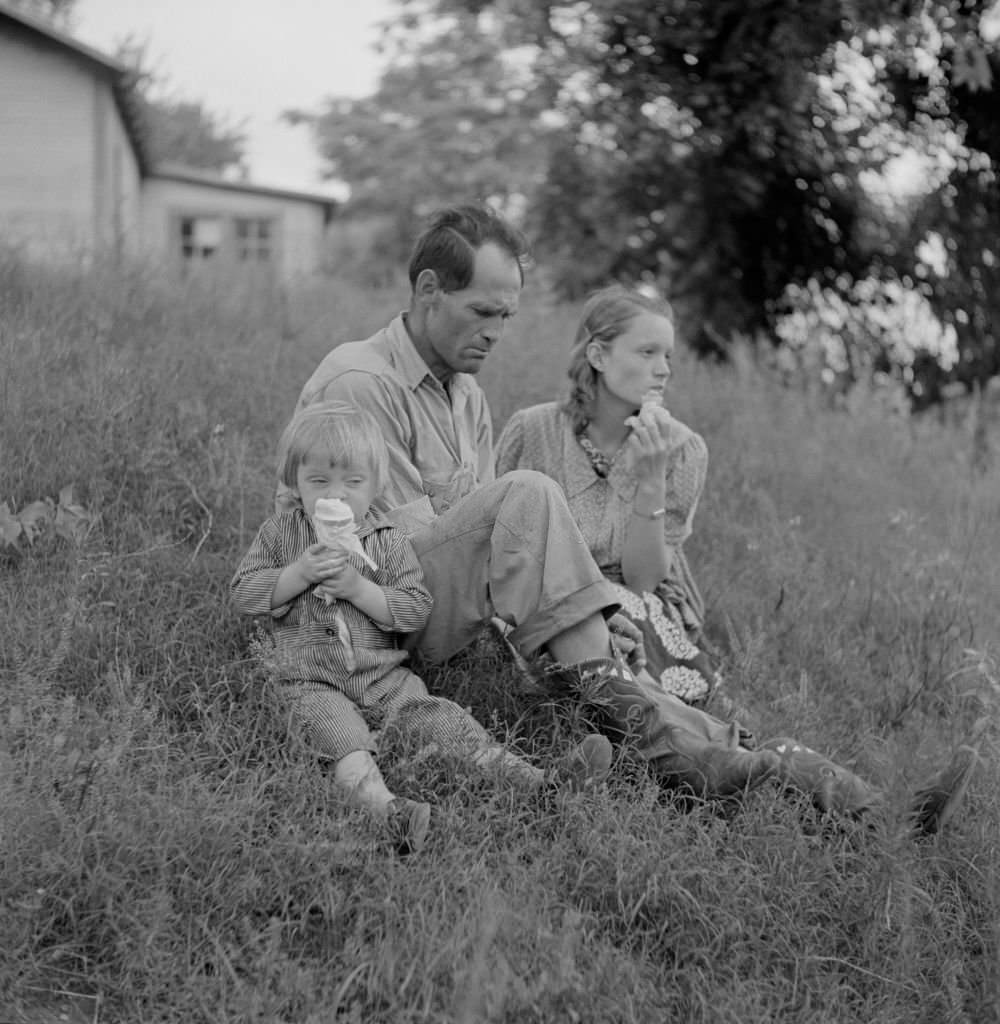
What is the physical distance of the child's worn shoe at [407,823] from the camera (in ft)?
10.9

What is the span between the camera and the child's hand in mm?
3598

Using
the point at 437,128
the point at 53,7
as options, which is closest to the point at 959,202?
the point at 437,128

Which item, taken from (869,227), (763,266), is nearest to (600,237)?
(763,266)

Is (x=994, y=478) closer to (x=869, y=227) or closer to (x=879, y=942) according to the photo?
(x=869, y=227)

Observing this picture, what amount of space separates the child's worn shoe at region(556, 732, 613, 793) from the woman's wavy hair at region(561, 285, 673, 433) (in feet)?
4.42

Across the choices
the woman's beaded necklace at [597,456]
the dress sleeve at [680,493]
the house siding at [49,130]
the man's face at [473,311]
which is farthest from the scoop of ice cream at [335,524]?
the house siding at [49,130]

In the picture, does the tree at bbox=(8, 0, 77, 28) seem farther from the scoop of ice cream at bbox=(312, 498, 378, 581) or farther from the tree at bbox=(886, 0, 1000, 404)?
the scoop of ice cream at bbox=(312, 498, 378, 581)

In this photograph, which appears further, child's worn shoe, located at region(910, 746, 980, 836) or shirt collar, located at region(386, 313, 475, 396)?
shirt collar, located at region(386, 313, 475, 396)

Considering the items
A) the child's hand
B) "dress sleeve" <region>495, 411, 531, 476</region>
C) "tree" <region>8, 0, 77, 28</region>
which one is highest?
"tree" <region>8, 0, 77, 28</region>

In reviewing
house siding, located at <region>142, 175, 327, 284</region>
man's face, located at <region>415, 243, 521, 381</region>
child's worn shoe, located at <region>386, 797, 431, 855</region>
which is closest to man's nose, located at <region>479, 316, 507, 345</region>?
man's face, located at <region>415, 243, 521, 381</region>

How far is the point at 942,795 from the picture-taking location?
3.74m

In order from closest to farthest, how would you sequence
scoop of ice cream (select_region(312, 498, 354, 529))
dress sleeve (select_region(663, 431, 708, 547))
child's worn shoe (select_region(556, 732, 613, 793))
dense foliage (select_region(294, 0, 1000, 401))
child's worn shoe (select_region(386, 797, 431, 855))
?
child's worn shoe (select_region(386, 797, 431, 855)) < scoop of ice cream (select_region(312, 498, 354, 529)) < child's worn shoe (select_region(556, 732, 613, 793)) < dress sleeve (select_region(663, 431, 708, 547)) < dense foliage (select_region(294, 0, 1000, 401))

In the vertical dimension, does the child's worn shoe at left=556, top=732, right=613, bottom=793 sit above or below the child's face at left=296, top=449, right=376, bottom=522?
below

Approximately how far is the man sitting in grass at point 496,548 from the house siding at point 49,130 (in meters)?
12.7
